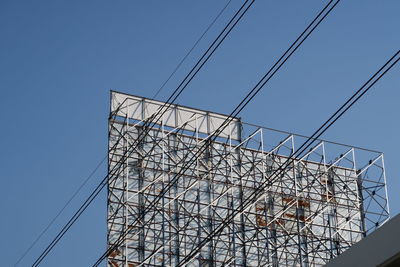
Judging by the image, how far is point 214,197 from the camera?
30.2 meters

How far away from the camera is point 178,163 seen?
29.8m

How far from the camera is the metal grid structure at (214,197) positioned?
93.5 ft

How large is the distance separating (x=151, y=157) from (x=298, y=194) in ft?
18.2

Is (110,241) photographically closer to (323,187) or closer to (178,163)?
(178,163)

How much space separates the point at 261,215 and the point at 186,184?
9.28 ft

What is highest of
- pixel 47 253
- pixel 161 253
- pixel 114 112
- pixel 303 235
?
pixel 114 112

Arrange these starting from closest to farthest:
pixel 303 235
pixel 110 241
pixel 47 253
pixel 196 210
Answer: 1. pixel 47 253
2. pixel 110 241
3. pixel 196 210
4. pixel 303 235

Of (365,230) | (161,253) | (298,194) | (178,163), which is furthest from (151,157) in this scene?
(365,230)

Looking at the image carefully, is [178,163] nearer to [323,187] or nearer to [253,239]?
[253,239]

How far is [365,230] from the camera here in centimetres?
3262

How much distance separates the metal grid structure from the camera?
93.5ft

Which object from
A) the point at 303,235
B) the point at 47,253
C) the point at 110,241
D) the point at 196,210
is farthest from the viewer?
the point at 303,235

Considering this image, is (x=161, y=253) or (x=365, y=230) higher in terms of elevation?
(x=365, y=230)

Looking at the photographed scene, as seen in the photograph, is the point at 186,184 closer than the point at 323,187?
Yes
